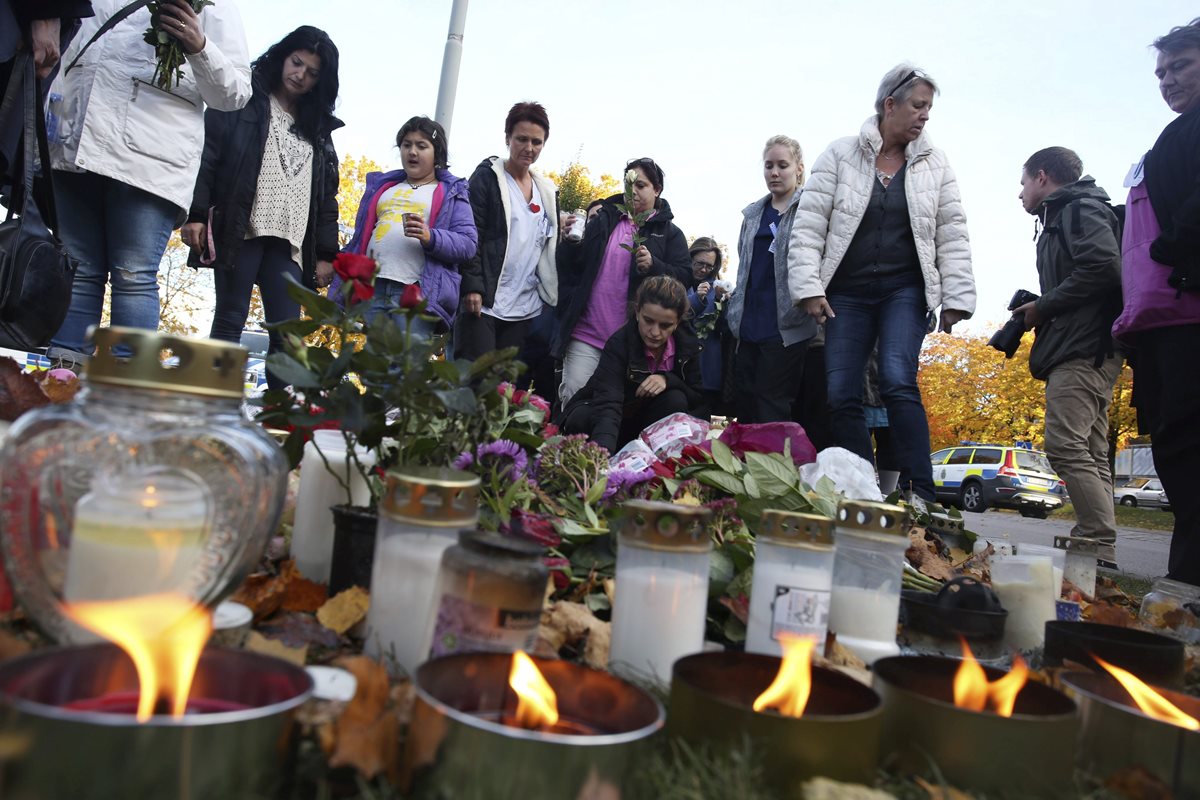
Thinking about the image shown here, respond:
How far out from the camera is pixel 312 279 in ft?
15.0

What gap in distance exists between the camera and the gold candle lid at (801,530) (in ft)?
4.27

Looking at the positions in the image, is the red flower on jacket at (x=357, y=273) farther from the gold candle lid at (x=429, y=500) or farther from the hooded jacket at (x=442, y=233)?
the hooded jacket at (x=442, y=233)

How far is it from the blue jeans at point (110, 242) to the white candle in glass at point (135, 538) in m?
2.68

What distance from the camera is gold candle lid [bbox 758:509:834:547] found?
4.27 ft

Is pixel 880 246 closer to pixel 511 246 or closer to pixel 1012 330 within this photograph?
pixel 1012 330

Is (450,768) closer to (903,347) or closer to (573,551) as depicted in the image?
(573,551)

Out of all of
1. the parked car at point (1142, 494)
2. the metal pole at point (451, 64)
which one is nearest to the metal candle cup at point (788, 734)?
the metal pole at point (451, 64)

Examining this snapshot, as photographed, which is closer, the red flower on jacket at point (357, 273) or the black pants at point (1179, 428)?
the red flower on jacket at point (357, 273)

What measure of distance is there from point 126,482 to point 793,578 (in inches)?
36.8

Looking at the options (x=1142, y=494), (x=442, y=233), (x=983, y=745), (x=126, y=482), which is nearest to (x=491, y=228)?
(x=442, y=233)

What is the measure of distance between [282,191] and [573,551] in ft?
10.2

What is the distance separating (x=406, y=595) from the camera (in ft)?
3.77

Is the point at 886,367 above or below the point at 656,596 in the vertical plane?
above

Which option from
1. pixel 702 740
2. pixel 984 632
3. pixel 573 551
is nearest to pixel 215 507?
pixel 702 740
